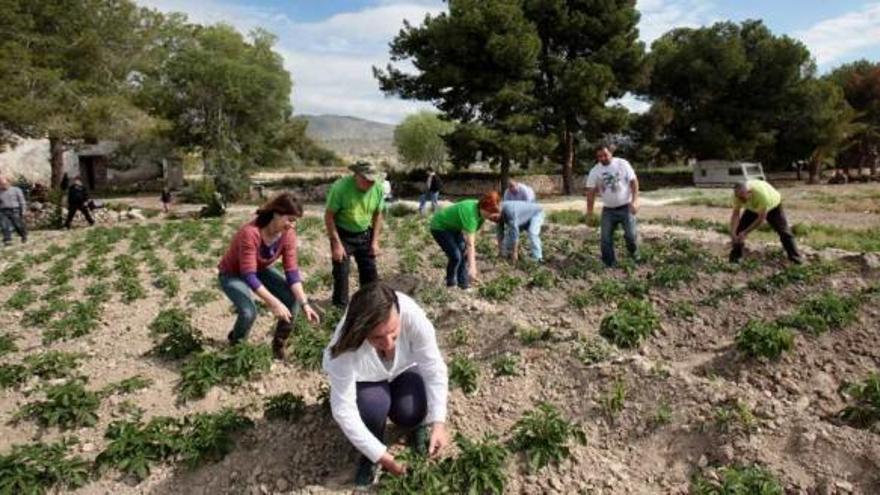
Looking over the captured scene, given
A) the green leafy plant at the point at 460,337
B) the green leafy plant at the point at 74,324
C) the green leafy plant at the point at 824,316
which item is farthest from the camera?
the green leafy plant at the point at 74,324

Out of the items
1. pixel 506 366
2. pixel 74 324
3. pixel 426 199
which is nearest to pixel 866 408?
pixel 506 366

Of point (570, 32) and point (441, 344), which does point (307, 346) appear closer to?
point (441, 344)

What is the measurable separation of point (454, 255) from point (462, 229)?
0.60m

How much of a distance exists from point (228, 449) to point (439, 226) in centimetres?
432

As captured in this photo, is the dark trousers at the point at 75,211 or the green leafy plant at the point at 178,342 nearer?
the green leafy plant at the point at 178,342

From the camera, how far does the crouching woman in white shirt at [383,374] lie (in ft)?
11.0

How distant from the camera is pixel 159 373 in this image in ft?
19.9

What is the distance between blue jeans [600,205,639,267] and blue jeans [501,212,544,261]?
1130 mm

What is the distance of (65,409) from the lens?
512 centimetres

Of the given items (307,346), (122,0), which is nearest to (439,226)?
(307,346)

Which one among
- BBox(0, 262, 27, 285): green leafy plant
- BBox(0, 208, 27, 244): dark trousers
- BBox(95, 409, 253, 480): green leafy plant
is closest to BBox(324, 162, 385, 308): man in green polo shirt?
BBox(95, 409, 253, 480): green leafy plant

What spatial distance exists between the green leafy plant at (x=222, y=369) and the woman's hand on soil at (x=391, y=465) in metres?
2.44

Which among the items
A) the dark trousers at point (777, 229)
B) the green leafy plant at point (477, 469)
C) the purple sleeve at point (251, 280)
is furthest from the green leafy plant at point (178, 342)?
the dark trousers at point (777, 229)

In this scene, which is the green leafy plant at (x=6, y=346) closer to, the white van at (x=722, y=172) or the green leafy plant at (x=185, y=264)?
the green leafy plant at (x=185, y=264)
